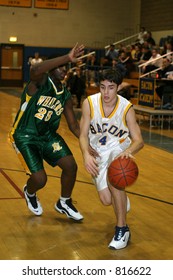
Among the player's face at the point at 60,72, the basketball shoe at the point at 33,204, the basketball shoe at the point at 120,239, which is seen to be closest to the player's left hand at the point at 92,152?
the basketball shoe at the point at 120,239

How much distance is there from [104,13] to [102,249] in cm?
2356

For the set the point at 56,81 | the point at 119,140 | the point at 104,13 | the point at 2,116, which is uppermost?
the point at 104,13

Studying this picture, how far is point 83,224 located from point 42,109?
1167 mm

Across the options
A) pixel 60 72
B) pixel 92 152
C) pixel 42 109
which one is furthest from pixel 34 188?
pixel 60 72

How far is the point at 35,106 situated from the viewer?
4.95 meters

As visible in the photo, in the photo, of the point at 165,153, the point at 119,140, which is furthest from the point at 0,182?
the point at 165,153

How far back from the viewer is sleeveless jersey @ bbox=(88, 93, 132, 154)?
14.8ft

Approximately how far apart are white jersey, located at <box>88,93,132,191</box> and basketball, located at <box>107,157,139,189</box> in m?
0.27

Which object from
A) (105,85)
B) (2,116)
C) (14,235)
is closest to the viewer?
(105,85)

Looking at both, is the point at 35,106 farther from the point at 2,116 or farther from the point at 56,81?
the point at 2,116

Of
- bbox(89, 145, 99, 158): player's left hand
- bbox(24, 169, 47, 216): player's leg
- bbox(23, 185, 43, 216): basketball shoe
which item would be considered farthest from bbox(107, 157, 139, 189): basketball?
bbox(23, 185, 43, 216): basketball shoe

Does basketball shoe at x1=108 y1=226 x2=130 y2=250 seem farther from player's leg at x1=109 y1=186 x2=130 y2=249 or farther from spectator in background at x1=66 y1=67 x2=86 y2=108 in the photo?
spectator in background at x1=66 y1=67 x2=86 y2=108

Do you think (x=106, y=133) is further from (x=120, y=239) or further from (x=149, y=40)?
(x=149, y=40)

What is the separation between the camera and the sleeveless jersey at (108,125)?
178 inches
